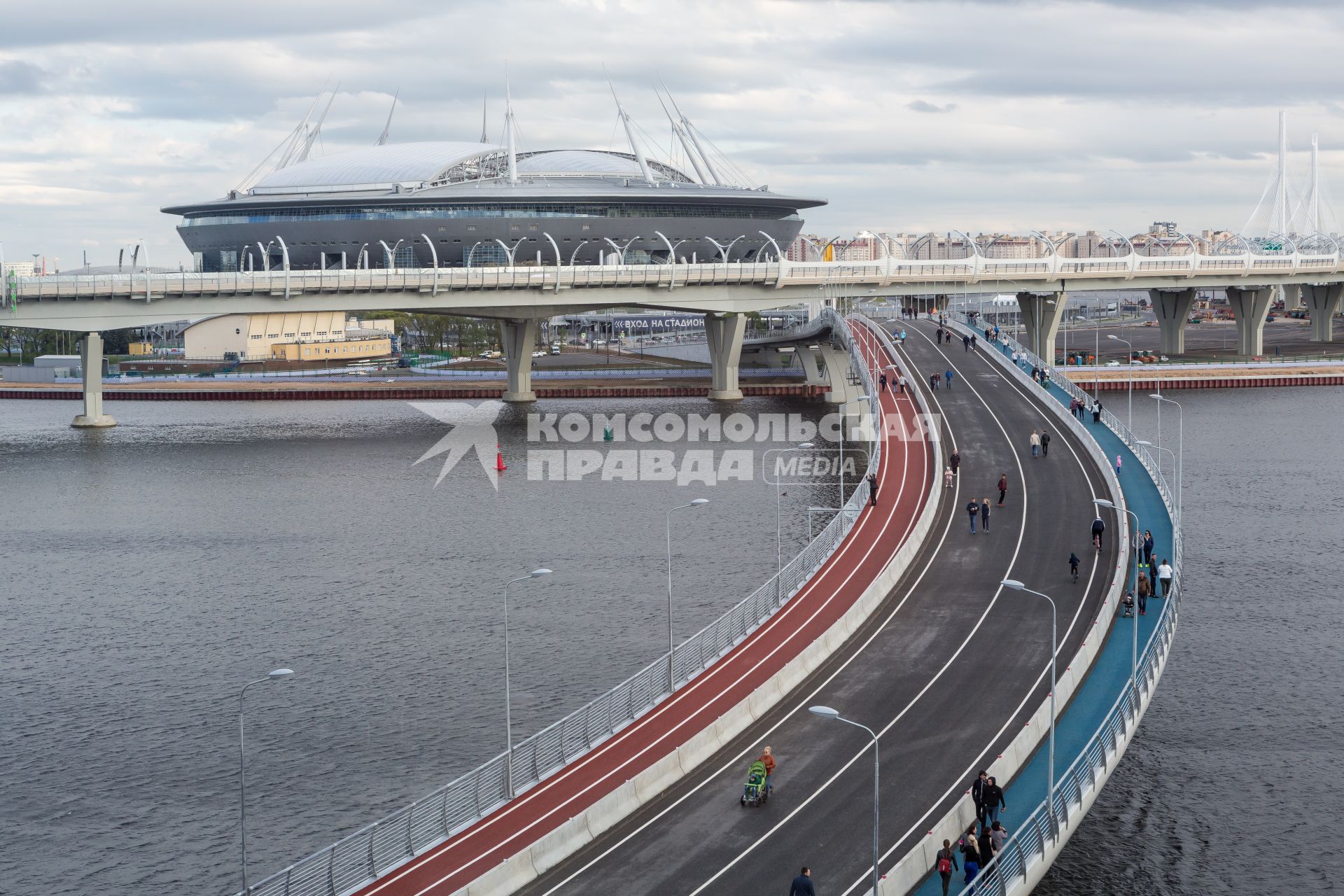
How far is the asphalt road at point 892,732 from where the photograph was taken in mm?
25328

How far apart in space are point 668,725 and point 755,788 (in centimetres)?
422

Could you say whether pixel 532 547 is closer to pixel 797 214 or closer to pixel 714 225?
pixel 714 225

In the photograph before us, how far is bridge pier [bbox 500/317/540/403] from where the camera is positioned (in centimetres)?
11088

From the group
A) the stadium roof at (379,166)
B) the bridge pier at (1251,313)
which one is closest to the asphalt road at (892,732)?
the bridge pier at (1251,313)

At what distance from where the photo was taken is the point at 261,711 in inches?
1439

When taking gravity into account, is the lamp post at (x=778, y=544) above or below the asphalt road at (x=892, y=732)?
above

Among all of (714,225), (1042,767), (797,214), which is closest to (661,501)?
(1042,767)

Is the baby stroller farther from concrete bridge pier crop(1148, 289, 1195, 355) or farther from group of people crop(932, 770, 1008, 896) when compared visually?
concrete bridge pier crop(1148, 289, 1195, 355)

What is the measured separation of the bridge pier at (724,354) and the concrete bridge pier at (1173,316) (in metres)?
47.9

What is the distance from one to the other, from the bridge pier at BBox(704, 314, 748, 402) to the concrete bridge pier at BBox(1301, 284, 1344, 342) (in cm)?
6984

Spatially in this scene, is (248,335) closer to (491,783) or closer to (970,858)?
(491,783)

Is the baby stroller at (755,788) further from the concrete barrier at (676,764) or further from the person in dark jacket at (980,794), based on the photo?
the person in dark jacket at (980,794)

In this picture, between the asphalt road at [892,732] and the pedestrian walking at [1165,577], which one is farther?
the pedestrian walking at [1165,577]

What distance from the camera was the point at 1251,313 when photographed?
132500mm
